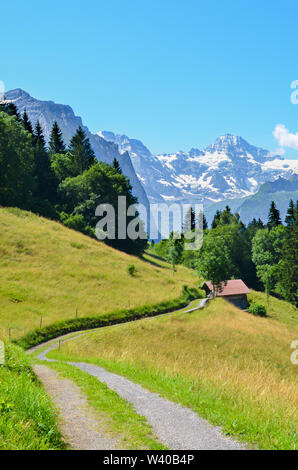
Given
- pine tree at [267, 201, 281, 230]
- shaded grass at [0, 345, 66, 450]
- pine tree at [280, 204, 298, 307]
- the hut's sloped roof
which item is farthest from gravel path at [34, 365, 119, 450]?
pine tree at [267, 201, 281, 230]

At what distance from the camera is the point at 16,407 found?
284 inches

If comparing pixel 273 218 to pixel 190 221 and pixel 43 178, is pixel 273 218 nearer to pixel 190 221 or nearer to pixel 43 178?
pixel 190 221

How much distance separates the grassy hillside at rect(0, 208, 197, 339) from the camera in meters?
35.8

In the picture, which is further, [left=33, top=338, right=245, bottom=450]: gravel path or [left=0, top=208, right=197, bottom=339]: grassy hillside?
[left=0, top=208, right=197, bottom=339]: grassy hillside

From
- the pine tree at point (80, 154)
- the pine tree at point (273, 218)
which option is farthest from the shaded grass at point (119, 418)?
the pine tree at point (273, 218)

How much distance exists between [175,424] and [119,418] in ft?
4.45

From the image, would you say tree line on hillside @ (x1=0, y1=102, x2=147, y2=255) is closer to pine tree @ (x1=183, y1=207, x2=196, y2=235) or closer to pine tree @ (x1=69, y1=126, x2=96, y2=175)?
→ pine tree @ (x1=69, y1=126, x2=96, y2=175)

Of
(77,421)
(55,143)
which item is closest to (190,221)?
(55,143)

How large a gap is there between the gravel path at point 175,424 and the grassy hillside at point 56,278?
64.9ft

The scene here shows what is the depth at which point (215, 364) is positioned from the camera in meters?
22.4

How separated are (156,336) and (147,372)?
2087 cm

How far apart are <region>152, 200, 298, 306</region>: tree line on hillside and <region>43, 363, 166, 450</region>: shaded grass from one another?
55.1 meters
